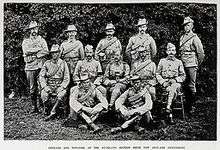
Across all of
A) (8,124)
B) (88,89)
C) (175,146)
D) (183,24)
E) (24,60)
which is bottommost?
(175,146)

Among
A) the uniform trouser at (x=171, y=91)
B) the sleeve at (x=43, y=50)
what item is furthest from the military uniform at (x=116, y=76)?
the sleeve at (x=43, y=50)

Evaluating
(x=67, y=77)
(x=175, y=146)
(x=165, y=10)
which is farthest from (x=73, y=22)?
(x=175, y=146)

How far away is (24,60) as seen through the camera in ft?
6.76

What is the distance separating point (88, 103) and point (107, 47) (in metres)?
0.31

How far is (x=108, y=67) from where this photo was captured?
2041 mm

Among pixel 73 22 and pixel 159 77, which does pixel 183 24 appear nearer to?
pixel 159 77

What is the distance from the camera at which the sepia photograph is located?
2006mm

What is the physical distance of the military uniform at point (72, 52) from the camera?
205cm

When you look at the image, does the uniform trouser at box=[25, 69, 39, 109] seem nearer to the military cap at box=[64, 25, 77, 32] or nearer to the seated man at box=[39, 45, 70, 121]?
the seated man at box=[39, 45, 70, 121]

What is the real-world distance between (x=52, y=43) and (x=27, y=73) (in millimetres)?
204

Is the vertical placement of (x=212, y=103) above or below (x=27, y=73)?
below

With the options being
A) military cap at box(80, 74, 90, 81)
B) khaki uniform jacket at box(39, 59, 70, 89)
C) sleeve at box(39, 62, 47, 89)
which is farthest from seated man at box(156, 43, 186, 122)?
sleeve at box(39, 62, 47, 89)

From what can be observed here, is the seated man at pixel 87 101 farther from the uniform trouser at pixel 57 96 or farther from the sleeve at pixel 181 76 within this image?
the sleeve at pixel 181 76

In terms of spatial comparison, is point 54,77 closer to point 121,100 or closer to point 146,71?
point 121,100
